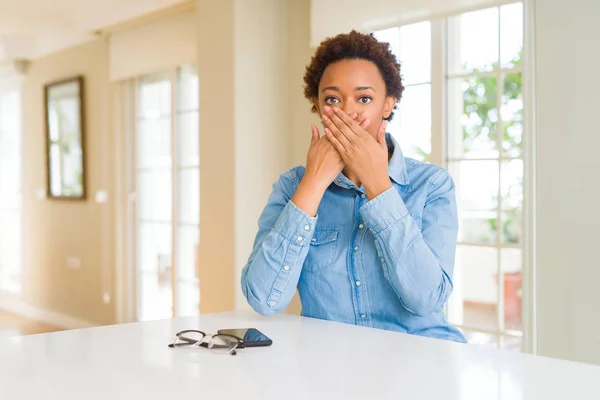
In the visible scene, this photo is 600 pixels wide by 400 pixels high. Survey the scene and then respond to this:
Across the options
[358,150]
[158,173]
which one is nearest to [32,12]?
[158,173]

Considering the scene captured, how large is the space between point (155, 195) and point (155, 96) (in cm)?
75

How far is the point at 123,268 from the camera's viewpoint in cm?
522

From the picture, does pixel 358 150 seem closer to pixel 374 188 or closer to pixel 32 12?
pixel 374 188

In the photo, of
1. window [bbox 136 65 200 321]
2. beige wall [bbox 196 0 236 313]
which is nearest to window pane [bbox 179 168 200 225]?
window [bbox 136 65 200 321]

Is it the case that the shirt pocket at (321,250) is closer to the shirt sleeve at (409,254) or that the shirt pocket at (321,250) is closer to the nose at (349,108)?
the shirt sleeve at (409,254)

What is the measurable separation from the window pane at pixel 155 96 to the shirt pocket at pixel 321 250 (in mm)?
3510

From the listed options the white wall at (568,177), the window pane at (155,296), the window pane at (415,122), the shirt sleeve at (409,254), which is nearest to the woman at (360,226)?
the shirt sleeve at (409,254)

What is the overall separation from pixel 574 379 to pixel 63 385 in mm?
744

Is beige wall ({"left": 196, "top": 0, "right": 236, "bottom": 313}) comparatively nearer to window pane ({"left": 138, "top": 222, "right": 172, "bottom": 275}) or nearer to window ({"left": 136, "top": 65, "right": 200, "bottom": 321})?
window ({"left": 136, "top": 65, "right": 200, "bottom": 321})

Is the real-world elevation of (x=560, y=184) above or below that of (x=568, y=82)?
below


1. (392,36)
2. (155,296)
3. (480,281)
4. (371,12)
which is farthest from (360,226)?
(480,281)

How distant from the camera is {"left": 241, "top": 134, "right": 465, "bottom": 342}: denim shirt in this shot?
4.49ft

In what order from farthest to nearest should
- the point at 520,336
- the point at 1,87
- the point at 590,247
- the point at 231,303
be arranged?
the point at 1,87, the point at 231,303, the point at 520,336, the point at 590,247

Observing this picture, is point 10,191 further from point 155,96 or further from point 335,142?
point 335,142
